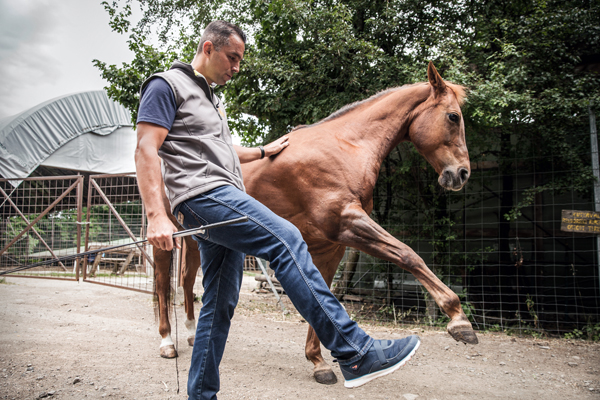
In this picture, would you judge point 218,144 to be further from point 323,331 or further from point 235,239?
point 323,331

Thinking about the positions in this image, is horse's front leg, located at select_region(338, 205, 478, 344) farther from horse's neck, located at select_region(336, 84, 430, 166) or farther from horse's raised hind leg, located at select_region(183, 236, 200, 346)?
horse's raised hind leg, located at select_region(183, 236, 200, 346)

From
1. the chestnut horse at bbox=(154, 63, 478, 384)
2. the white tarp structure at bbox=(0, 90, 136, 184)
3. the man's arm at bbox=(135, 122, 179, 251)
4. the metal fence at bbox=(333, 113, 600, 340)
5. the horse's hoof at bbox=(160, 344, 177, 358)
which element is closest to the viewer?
the man's arm at bbox=(135, 122, 179, 251)

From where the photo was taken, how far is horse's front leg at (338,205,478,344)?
6.33ft

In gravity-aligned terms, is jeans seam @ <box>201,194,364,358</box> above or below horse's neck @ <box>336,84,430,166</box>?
below

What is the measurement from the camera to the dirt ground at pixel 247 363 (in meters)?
2.70

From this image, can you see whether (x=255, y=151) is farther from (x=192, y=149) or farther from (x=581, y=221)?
A: (x=581, y=221)

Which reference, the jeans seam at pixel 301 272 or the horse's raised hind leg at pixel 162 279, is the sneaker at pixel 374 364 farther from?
the horse's raised hind leg at pixel 162 279

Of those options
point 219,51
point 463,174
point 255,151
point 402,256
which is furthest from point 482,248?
point 219,51

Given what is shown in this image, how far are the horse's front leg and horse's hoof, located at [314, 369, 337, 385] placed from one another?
4.09 feet

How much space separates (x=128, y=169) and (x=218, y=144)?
15017mm

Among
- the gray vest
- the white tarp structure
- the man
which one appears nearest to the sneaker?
the man

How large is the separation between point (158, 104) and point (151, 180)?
0.34m

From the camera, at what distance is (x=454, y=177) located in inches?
108

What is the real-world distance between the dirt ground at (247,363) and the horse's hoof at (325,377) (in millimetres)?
55
